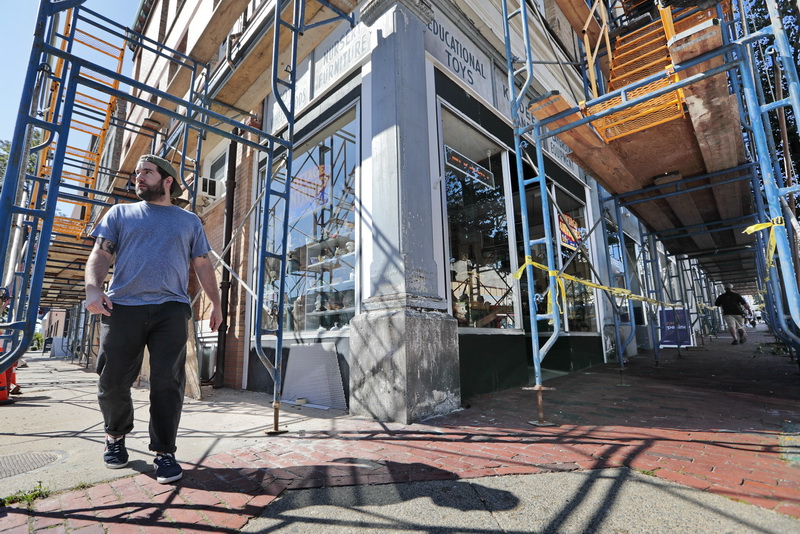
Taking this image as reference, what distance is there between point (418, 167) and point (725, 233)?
28.1 feet

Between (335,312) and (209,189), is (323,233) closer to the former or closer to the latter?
(335,312)

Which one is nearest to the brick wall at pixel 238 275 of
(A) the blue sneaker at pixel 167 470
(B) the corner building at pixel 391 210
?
(B) the corner building at pixel 391 210

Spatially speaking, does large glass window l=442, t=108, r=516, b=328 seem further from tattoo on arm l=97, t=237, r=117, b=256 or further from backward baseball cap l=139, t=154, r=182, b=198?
tattoo on arm l=97, t=237, r=117, b=256

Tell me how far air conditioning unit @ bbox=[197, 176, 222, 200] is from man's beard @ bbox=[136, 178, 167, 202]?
5268mm

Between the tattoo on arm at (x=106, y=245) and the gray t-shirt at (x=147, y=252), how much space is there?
2 centimetres

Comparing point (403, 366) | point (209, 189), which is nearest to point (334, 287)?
point (403, 366)

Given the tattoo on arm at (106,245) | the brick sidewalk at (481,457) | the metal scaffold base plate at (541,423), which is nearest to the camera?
the brick sidewalk at (481,457)

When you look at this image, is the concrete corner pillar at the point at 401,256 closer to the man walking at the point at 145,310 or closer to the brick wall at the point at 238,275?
the man walking at the point at 145,310

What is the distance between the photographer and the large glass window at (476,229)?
5156 millimetres

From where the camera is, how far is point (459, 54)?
5.48m

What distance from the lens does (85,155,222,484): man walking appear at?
89.8 inches

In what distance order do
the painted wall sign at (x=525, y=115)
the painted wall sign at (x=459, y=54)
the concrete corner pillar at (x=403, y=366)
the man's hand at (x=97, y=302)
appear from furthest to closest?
the painted wall sign at (x=525, y=115), the painted wall sign at (x=459, y=54), the concrete corner pillar at (x=403, y=366), the man's hand at (x=97, y=302)

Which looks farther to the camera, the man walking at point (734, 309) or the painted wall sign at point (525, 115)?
the man walking at point (734, 309)

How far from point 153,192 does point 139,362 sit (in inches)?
42.8
